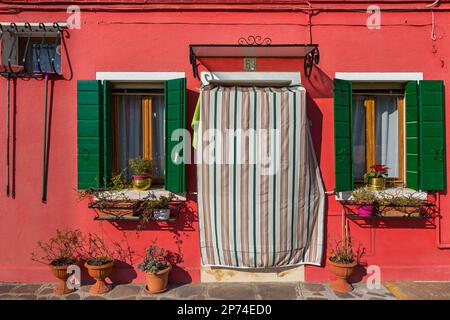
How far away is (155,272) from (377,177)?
10.9 ft

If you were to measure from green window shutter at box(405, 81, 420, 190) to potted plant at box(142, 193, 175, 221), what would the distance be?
11.2 ft

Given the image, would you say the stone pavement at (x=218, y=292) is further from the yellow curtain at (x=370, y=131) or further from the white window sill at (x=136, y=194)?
the yellow curtain at (x=370, y=131)

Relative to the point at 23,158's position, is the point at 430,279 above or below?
below

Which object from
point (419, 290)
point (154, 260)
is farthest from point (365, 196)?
point (154, 260)

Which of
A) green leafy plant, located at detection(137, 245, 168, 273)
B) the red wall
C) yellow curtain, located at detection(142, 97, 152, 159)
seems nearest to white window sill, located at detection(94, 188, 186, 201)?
the red wall

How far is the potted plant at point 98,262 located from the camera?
471 centimetres

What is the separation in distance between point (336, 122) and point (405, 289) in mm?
2409

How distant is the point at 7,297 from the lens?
15.2 ft

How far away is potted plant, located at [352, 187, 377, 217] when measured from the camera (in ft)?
15.9

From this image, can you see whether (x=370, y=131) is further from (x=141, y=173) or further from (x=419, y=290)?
(x=141, y=173)

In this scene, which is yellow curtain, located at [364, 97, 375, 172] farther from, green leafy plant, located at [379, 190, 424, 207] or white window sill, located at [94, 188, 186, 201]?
white window sill, located at [94, 188, 186, 201]

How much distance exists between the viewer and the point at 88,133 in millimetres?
4945

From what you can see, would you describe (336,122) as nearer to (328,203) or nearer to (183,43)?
(328,203)

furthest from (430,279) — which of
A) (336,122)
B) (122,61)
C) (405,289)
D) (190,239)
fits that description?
(122,61)
